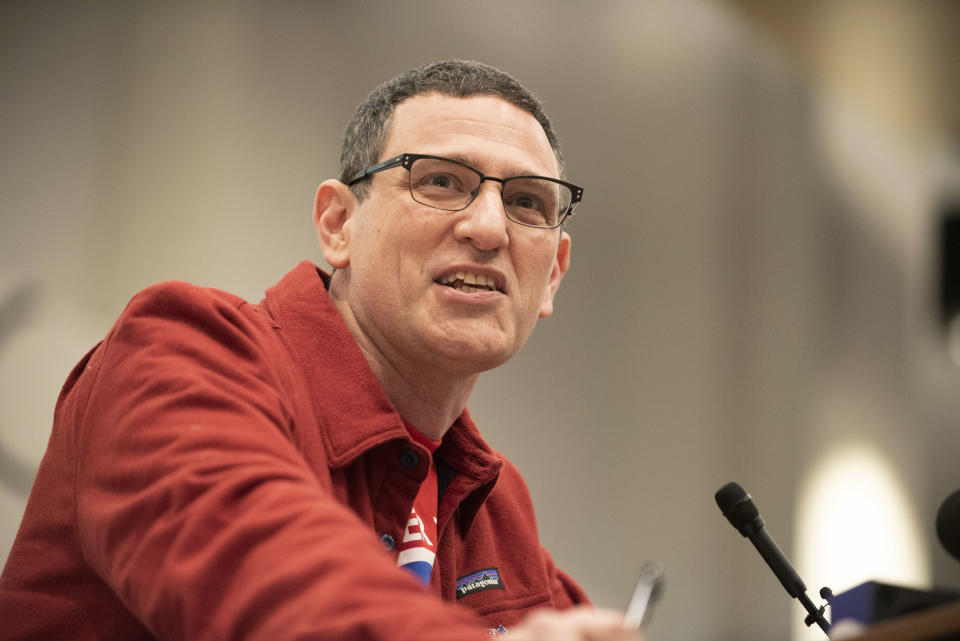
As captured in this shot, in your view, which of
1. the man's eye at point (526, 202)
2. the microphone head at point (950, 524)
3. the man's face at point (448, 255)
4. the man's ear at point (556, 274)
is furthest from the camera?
the man's ear at point (556, 274)

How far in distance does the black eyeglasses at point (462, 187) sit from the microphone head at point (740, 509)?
51 cm

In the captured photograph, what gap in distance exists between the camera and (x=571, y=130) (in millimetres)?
3227

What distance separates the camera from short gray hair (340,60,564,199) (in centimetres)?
153

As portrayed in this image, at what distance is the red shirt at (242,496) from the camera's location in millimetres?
691

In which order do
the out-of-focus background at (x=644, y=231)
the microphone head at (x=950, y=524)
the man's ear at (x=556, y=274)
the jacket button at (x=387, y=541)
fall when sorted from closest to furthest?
the microphone head at (x=950, y=524) < the jacket button at (x=387, y=541) < the man's ear at (x=556, y=274) < the out-of-focus background at (x=644, y=231)

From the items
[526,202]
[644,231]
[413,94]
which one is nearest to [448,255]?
[526,202]

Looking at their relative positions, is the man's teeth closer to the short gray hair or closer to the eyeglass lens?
the eyeglass lens

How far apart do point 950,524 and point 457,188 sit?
829 millimetres

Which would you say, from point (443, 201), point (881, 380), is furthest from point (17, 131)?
point (881, 380)

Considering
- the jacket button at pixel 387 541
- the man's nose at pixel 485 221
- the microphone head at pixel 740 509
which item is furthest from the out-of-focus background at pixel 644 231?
the microphone head at pixel 740 509

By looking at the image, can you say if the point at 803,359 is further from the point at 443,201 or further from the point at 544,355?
the point at 443,201

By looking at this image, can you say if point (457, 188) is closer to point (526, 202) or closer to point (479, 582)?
point (526, 202)

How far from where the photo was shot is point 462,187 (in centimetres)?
144

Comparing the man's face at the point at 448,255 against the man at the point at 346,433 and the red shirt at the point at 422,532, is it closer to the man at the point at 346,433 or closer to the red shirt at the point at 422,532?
the man at the point at 346,433
